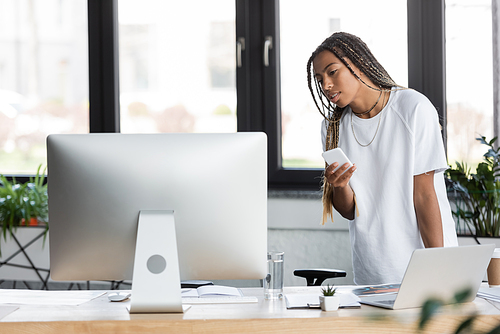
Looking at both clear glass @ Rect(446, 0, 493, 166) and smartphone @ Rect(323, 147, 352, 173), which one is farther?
clear glass @ Rect(446, 0, 493, 166)

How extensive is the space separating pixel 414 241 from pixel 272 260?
0.56 m

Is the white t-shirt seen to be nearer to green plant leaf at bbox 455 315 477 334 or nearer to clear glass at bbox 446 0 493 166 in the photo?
clear glass at bbox 446 0 493 166

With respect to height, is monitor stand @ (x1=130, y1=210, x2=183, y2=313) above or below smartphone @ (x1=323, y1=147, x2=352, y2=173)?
below

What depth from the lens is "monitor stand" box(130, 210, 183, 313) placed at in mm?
1096

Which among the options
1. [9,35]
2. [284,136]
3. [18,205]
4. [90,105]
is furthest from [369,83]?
[9,35]

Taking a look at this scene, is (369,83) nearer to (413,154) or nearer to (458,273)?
(413,154)

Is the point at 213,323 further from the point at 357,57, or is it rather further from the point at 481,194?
the point at 481,194

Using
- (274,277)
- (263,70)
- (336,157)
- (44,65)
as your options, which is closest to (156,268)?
(274,277)

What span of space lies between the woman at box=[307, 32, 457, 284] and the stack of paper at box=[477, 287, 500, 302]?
233mm

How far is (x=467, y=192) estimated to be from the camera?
85.3 inches

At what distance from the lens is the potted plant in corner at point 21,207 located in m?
2.71

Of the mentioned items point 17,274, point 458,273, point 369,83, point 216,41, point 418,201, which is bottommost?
point 17,274

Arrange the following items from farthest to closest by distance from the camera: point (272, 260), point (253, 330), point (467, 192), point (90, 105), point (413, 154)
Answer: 1. point (90, 105)
2. point (467, 192)
3. point (413, 154)
4. point (272, 260)
5. point (253, 330)

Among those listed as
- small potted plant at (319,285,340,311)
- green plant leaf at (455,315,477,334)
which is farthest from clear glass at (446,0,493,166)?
green plant leaf at (455,315,477,334)
